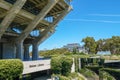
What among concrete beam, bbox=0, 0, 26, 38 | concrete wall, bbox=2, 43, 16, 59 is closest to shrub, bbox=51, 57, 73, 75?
concrete beam, bbox=0, 0, 26, 38

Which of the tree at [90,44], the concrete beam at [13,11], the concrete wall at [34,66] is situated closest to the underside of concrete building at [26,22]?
the concrete beam at [13,11]

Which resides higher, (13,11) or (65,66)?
(13,11)

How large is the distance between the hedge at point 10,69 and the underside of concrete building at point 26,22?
1163 cm

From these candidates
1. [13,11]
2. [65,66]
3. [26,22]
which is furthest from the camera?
[26,22]

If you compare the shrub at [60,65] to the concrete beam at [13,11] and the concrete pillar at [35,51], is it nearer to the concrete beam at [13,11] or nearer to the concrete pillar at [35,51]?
the concrete beam at [13,11]

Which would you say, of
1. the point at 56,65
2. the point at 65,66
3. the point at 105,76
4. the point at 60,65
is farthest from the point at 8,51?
the point at 105,76

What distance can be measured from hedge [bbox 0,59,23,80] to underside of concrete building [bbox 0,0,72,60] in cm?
1163

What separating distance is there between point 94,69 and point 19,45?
770 inches

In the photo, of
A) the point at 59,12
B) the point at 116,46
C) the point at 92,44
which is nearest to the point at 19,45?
the point at 59,12

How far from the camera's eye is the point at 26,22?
137ft

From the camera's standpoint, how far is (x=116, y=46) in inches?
3521

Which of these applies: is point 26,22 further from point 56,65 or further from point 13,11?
point 56,65

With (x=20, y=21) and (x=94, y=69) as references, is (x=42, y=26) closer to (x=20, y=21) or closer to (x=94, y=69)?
(x=20, y=21)

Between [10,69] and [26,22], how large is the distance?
21.3 metres
